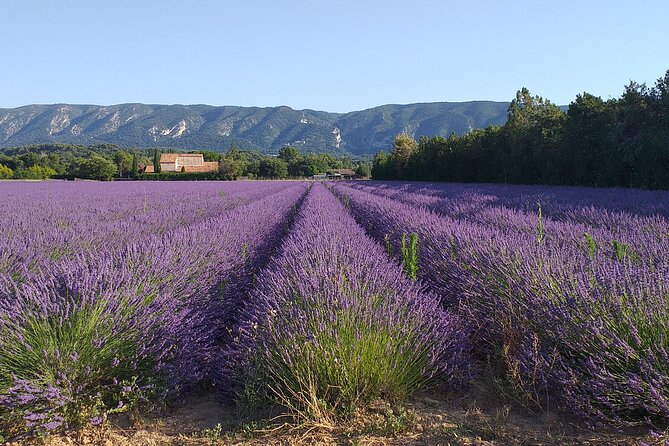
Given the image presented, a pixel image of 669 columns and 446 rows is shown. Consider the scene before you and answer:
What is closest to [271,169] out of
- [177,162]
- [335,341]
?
[177,162]

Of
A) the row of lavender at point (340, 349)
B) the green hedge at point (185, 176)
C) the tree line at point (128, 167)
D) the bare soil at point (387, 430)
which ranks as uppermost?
the tree line at point (128, 167)

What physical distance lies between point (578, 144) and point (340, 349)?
2355cm

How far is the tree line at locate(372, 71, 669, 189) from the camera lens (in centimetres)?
1773

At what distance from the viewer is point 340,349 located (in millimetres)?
2115

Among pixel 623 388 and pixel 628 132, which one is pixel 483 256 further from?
pixel 628 132

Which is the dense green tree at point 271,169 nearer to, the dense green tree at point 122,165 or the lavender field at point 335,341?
the dense green tree at point 122,165

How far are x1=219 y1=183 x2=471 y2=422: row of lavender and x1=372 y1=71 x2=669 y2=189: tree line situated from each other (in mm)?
18771

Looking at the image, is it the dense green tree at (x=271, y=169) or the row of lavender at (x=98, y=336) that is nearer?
the row of lavender at (x=98, y=336)

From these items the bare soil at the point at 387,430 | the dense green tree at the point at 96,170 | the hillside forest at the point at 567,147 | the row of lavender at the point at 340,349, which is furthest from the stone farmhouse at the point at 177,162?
the bare soil at the point at 387,430

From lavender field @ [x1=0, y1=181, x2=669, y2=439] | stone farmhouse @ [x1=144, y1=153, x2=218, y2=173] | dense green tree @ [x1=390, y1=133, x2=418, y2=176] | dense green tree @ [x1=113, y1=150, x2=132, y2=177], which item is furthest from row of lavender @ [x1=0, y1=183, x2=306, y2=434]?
stone farmhouse @ [x1=144, y1=153, x2=218, y2=173]

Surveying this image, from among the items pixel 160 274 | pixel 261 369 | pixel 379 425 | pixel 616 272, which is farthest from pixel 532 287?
pixel 160 274

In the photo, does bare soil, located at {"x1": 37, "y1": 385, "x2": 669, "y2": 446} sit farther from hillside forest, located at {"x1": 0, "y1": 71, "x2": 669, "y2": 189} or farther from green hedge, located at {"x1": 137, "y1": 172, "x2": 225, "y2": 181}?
green hedge, located at {"x1": 137, "y1": 172, "x2": 225, "y2": 181}

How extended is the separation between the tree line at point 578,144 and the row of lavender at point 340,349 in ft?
61.6

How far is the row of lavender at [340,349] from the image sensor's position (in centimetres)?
212
